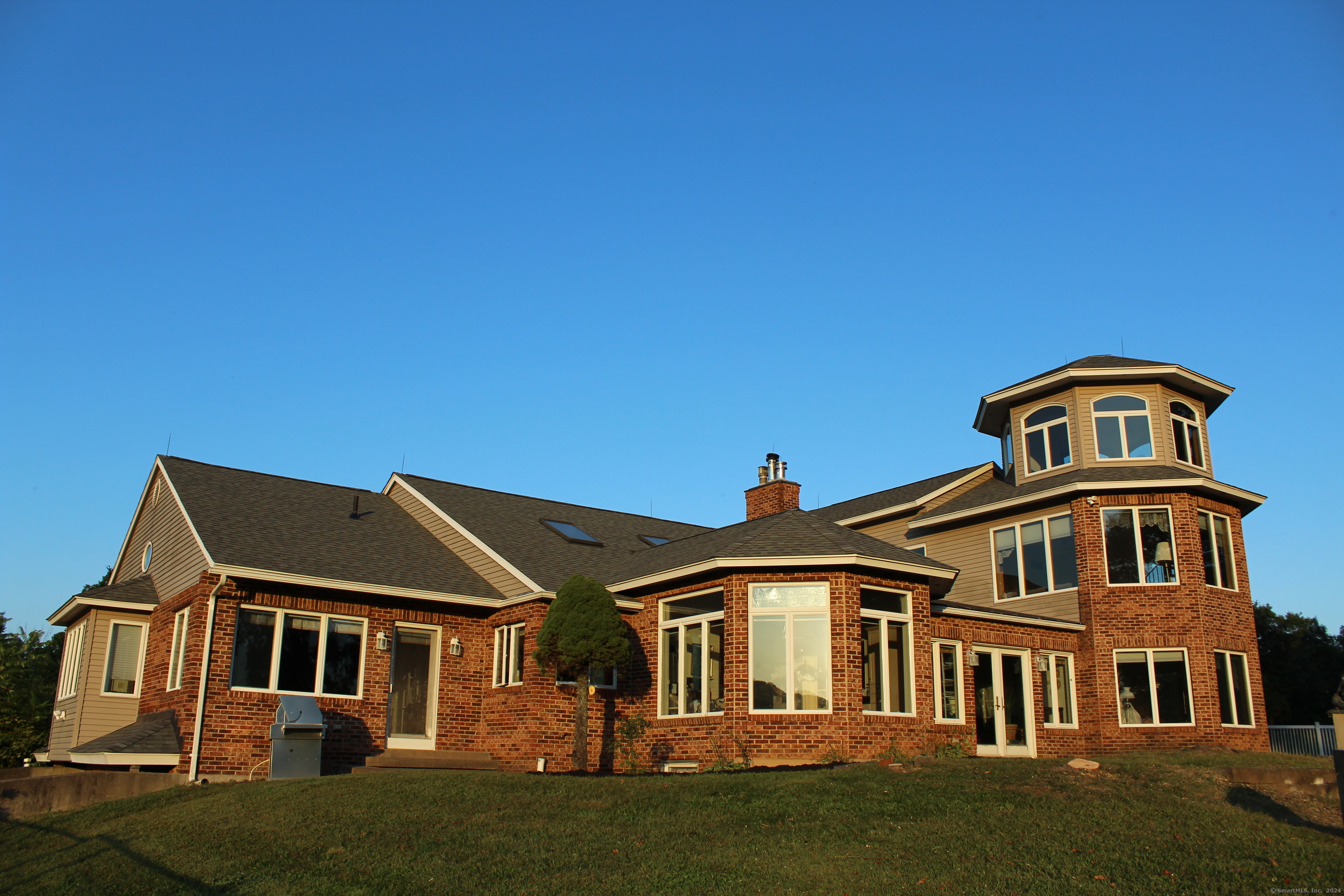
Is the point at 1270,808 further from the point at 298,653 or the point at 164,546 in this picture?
the point at 164,546

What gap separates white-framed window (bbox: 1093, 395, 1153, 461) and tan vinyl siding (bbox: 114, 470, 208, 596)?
17.1 metres

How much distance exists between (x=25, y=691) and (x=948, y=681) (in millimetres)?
27449

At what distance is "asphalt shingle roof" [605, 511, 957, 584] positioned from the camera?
15.8 meters

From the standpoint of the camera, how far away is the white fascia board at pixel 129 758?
14938 millimetres

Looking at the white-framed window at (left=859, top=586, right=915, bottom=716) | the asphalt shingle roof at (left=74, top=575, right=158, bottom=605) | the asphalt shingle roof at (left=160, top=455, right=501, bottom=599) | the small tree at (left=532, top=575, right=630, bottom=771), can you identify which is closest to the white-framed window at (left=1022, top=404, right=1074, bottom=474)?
the white-framed window at (left=859, top=586, right=915, bottom=716)

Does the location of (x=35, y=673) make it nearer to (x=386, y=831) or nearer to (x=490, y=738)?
(x=490, y=738)

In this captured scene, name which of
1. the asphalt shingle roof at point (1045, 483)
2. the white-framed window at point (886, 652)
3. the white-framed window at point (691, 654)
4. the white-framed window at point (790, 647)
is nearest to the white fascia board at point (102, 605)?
the white-framed window at point (691, 654)

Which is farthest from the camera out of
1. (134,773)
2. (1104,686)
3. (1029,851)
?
(1104,686)

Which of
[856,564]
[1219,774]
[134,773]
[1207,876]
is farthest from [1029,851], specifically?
[134,773]

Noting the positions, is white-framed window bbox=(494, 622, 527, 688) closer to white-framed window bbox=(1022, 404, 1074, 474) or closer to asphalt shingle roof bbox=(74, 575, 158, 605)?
asphalt shingle roof bbox=(74, 575, 158, 605)

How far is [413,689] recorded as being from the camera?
18250 millimetres

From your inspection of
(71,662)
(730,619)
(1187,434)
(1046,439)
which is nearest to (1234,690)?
(1187,434)

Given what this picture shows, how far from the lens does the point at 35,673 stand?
1427 inches

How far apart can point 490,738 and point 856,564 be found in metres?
7.58
